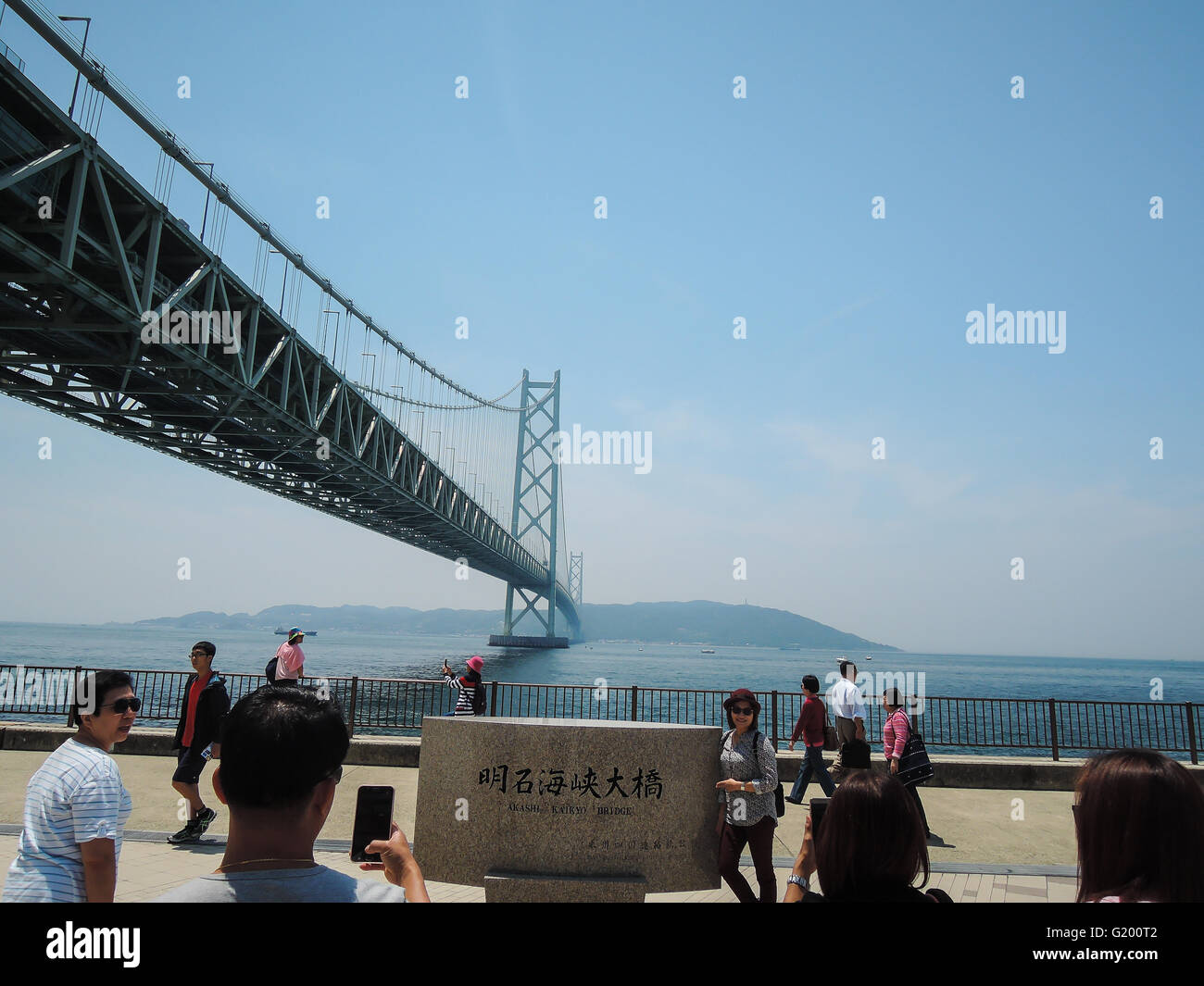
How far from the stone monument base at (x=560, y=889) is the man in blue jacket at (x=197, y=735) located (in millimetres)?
3159

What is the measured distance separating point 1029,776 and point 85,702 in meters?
10.7

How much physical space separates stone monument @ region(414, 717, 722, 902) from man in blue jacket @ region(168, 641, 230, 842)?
277cm

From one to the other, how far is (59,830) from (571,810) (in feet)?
9.69

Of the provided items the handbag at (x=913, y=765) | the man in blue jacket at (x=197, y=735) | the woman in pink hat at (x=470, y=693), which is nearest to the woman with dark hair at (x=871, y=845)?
the handbag at (x=913, y=765)

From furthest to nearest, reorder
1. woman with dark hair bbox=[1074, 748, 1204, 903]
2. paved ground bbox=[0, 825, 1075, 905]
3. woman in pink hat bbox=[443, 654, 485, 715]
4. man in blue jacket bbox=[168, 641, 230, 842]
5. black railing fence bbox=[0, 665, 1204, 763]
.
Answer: black railing fence bbox=[0, 665, 1204, 763] < woman in pink hat bbox=[443, 654, 485, 715] < man in blue jacket bbox=[168, 641, 230, 842] < paved ground bbox=[0, 825, 1075, 905] < woman with dark hair bbox=[1074, 748, 1204, 903]

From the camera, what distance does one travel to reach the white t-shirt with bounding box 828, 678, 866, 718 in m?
7.92

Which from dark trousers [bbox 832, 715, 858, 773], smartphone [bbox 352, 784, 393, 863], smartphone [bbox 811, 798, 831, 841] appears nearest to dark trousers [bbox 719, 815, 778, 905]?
smartphone [bbox 811, 798, 831, 841]

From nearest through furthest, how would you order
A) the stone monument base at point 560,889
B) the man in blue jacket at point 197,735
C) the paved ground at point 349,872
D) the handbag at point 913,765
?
the stone monument base at point 560,889, the paved ground at point 349,872, the man in blue jacket at point 197,735, the handbag at point 913,765

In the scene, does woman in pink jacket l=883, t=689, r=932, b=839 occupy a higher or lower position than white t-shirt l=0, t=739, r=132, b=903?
lower

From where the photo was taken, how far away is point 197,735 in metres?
6.48

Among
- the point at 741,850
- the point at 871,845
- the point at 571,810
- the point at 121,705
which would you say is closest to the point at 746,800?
the point at 741,850

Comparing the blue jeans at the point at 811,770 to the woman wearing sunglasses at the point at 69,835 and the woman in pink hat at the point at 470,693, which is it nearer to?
the woman in pink hat at the point at 470,693

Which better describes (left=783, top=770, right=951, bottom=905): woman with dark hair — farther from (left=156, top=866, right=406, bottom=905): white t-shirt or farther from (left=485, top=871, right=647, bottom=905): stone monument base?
(left=485, top=871, right=647, bottom=905): stone monument base

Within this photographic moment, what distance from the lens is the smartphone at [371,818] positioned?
204 centimetres
